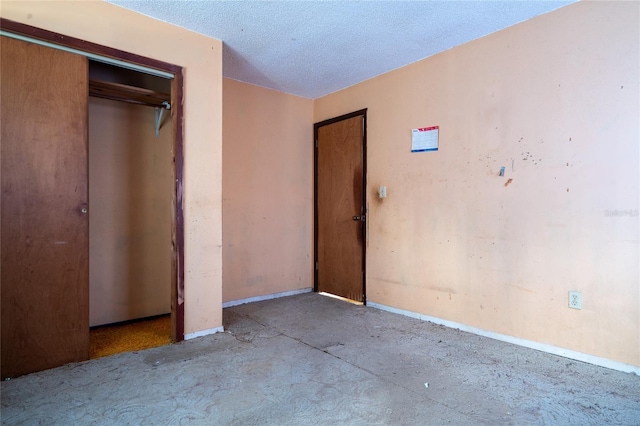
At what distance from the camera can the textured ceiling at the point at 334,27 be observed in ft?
8.24

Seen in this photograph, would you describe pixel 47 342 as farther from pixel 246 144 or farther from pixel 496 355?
pixel 496 355

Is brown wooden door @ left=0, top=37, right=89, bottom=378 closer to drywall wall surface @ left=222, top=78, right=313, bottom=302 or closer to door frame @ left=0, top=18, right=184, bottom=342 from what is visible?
door frame @ left=0, top=18, right=184, bottom=342

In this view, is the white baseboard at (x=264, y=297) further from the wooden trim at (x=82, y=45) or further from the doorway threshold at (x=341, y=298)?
the wooden trim at (x=82, y=45)

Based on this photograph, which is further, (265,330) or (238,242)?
(238,242)

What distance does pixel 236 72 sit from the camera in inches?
148

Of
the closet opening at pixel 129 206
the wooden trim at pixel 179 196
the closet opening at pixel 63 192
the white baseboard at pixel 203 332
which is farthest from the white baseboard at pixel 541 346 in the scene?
the closet opening at pixel 129 206

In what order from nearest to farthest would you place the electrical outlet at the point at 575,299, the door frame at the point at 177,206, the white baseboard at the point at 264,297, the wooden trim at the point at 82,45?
the wooden trim at the point at 82,45 → the electrical outlet at the point at 575,299 → the door frame at the point at 177,206 → the white baseboard at the point at 264,297

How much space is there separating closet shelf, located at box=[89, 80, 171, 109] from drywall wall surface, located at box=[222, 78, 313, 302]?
2.70 feet

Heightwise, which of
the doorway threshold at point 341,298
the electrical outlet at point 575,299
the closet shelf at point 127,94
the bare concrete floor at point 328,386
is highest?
the closet shelf at point 127,94

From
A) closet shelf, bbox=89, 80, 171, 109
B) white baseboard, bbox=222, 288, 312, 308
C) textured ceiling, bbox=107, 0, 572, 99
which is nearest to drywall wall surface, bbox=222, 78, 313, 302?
white baseboard, bbox=222, 288, 312, 308

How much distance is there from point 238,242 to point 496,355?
9.03ft

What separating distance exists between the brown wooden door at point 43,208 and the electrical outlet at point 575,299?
3.38 metres

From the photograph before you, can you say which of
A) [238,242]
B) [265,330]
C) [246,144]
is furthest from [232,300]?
[246,144]

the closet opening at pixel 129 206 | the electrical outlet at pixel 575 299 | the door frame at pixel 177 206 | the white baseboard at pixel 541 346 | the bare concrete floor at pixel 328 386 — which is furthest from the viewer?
the closet opening at pixel 129 206
